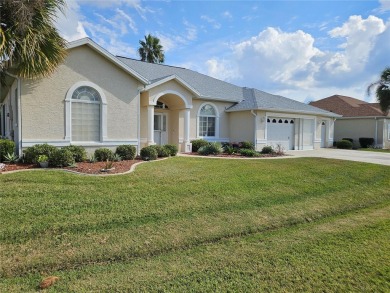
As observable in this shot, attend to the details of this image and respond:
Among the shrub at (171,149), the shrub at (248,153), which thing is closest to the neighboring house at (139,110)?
→ the shrub at (171,149)

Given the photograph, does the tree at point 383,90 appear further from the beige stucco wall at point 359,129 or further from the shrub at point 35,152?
the shrub at point 35,152

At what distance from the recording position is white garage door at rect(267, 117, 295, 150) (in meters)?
21.1

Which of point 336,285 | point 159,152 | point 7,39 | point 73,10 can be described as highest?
point 73,10

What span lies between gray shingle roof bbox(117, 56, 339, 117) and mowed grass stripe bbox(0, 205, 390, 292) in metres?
14.6

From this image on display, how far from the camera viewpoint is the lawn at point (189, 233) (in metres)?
4.32

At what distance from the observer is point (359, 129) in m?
30.8

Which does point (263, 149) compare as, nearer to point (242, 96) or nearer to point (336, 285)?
point (242, 96)

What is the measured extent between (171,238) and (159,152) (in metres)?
A: 8.60

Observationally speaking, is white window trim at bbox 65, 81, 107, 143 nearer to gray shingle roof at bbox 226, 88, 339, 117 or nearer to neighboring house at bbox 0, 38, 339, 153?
neighboring house at bbox 0, 38, 339, 153

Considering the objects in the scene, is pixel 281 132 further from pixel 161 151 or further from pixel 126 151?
pixel 126 151

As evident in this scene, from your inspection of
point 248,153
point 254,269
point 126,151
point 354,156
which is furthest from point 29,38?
point 354,156

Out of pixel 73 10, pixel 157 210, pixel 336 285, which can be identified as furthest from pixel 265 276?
pixel 73 10

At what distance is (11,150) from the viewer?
10859mm

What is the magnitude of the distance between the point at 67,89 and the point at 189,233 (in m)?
9.40
